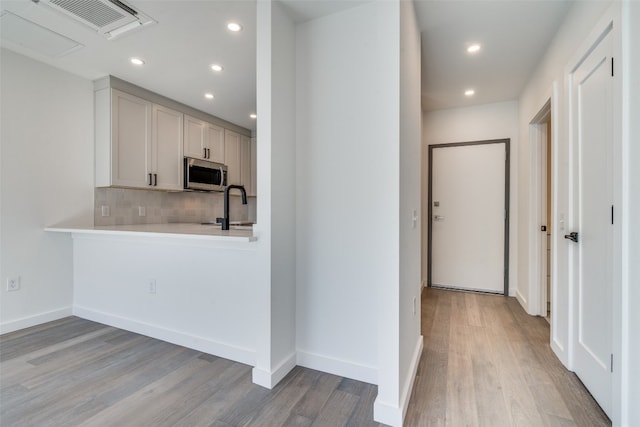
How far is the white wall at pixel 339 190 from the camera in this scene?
1.81m

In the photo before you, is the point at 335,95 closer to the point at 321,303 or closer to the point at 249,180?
the point at 321,303

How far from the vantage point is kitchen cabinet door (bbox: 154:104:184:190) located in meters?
3.38

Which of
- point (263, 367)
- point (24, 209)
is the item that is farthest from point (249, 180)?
point (263, 367)

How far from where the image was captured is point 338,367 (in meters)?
1.90

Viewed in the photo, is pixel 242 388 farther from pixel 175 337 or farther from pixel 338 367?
pixel 175 337

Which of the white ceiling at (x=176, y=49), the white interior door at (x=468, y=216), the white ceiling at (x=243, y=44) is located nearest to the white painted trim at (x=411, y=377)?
the white interior door at (x=468, y=216)

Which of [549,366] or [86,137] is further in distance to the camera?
[86,137]

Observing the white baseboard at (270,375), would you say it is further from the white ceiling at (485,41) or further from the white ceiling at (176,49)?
the white ceiling at (485,41)

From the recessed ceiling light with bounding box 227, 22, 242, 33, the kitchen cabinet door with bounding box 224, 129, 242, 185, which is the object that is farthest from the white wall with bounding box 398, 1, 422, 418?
the kitchen cabinet door with bounding box 224, 129, 242, 185

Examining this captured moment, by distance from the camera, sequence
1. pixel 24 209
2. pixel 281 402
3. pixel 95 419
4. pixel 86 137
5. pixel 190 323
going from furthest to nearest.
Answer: pixel 86 137 < pixel 24 209 < pixel 190 323 < pixel 281 402 < pixel 95 419

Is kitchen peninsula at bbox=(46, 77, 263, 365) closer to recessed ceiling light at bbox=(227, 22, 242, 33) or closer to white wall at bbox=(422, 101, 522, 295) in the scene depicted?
recessed ceiling light at bbox=(227, 22, 242, 33)

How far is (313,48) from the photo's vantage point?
1.96 m

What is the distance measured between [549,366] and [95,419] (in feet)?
9.07

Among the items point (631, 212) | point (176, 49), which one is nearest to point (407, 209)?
point (631, 212)
